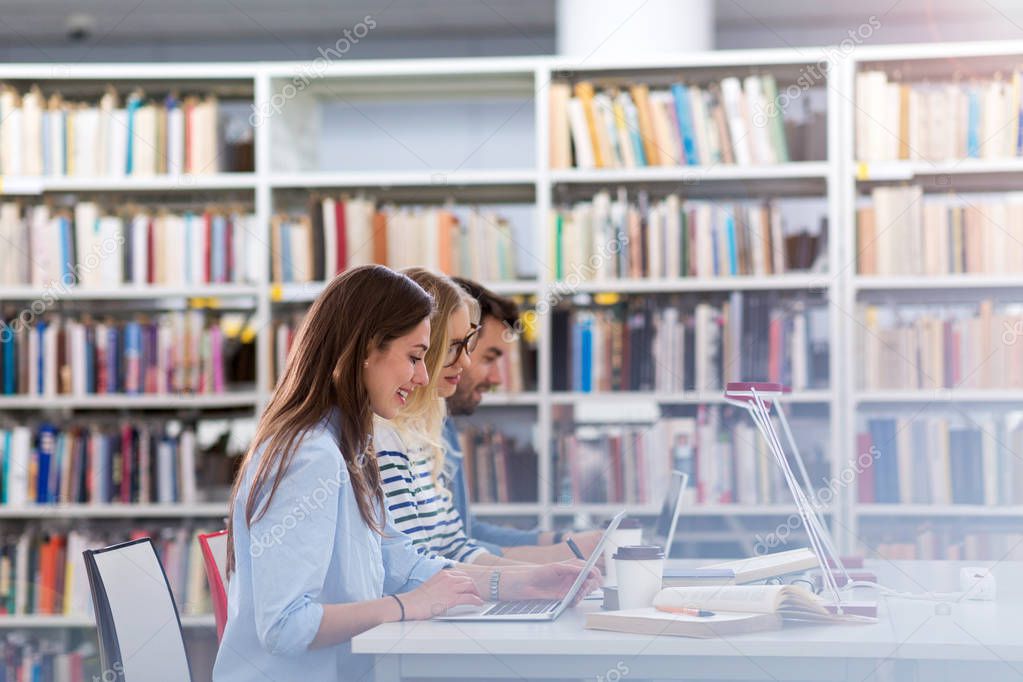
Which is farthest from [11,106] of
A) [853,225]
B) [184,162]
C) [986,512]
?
[986,512]

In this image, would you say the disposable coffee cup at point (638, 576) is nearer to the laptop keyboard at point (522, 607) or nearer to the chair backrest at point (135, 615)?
the laptop keyboard at point (522, 607)

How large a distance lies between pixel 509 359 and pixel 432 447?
1327 mm

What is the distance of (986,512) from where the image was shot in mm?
3303

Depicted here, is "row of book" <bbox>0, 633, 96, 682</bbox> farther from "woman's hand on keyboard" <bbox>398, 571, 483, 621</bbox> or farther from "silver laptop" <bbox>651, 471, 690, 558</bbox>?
"woman's hand on keyboard" <bbox>398, 571, 483, 621</bbox>

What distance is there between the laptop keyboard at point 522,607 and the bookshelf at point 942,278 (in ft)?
6.17

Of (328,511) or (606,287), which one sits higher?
(606,287)

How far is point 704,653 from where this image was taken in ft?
4.74

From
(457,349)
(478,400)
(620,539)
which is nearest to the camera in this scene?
(620,539)

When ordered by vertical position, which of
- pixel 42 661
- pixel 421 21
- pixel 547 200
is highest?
pixel 421 21

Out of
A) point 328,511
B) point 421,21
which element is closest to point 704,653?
point 328,511

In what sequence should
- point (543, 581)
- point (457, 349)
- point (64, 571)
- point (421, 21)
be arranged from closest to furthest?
point (543, 581) < point (457, 349) < point (64, 571) < point (421, 21)

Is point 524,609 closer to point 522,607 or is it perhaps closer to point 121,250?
point 522,607

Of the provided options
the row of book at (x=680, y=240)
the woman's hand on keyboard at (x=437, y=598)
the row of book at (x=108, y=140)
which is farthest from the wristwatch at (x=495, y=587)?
the row of book at (x=108, y=140)

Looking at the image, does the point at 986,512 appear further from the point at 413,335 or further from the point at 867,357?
the point at 413,335
